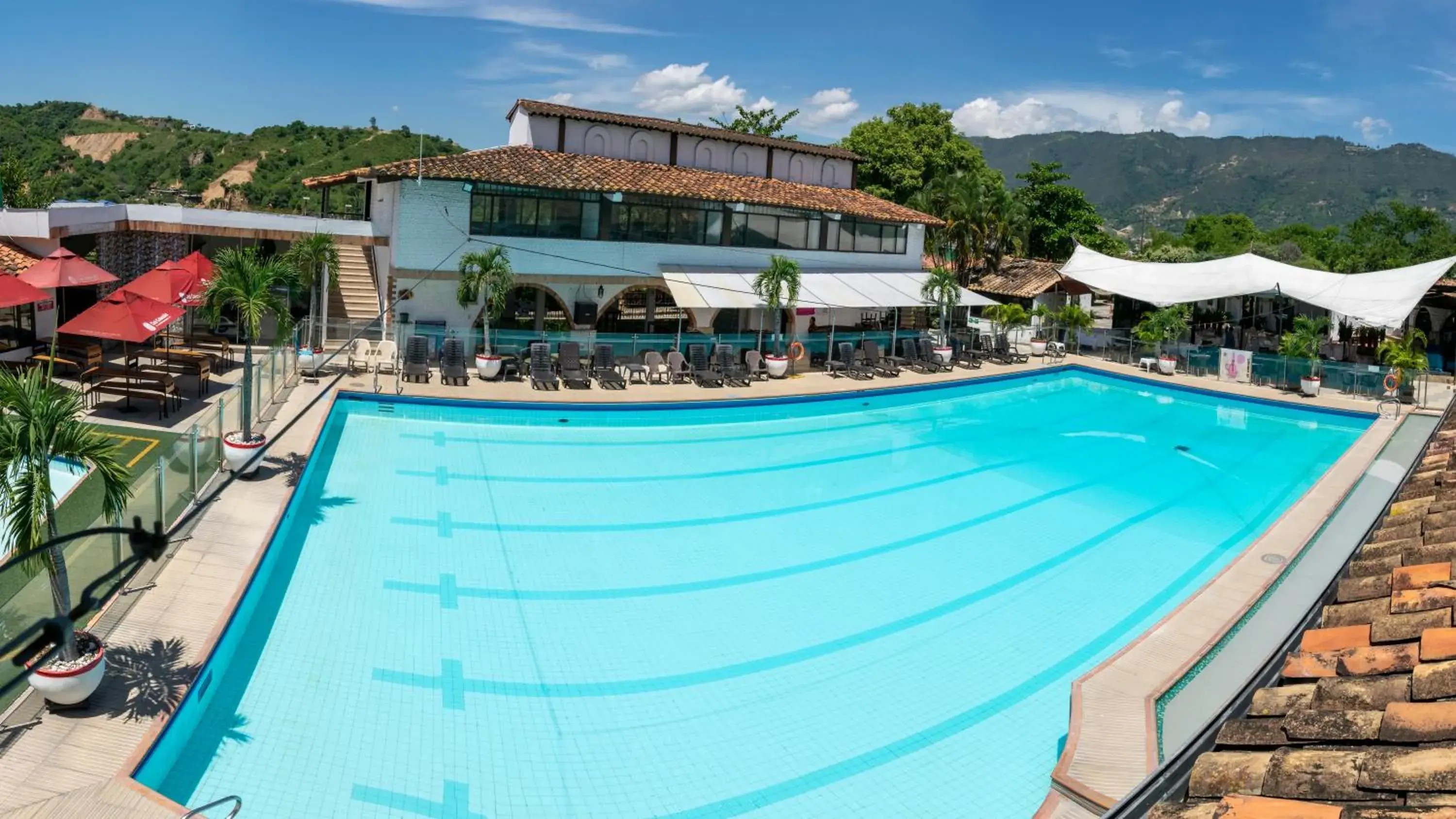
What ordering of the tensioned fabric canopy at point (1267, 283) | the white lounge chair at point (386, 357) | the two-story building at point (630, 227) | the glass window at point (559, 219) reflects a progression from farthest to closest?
the tensioned fabric canopy at point (1267, 283)
the glass window at point (559, 219)
the two-story building at point (630, 227)
the white lounge chair at point (386, 357)

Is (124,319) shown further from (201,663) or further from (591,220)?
(591,220)

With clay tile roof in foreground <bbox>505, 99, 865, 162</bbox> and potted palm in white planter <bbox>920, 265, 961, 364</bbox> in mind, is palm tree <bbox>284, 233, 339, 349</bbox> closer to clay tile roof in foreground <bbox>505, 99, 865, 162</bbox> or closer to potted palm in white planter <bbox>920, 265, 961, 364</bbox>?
clay tile roof in foreground <bbox>505, 99, 865, 162</bbox>

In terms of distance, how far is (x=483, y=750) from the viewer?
884 centimetres

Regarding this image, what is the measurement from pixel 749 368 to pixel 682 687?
53.6 feet

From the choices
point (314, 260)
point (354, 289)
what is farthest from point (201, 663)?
point (354, 289)

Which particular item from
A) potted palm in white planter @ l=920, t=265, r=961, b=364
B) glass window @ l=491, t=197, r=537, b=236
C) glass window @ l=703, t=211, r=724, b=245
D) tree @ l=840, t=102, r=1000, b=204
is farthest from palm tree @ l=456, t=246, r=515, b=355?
tree @ l=840, t=102, r=1000, b=204

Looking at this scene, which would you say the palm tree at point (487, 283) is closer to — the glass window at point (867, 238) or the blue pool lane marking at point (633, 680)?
the glass window at point (867, 238)

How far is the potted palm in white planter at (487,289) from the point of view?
22766 mm

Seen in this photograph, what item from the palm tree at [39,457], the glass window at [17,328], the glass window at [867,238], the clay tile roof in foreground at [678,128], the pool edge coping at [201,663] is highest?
the clay tile roof in foreground at [678,128]

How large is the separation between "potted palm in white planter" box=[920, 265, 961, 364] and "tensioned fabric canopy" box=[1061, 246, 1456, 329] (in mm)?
7383

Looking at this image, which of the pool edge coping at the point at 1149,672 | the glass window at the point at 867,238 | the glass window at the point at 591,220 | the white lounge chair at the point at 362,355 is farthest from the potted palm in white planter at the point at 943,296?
the white lounge chair at the point at 362,355

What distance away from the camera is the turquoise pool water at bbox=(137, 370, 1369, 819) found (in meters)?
8.56

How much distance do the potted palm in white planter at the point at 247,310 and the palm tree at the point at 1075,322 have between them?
87.1ft

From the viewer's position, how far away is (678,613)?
39.4ft
